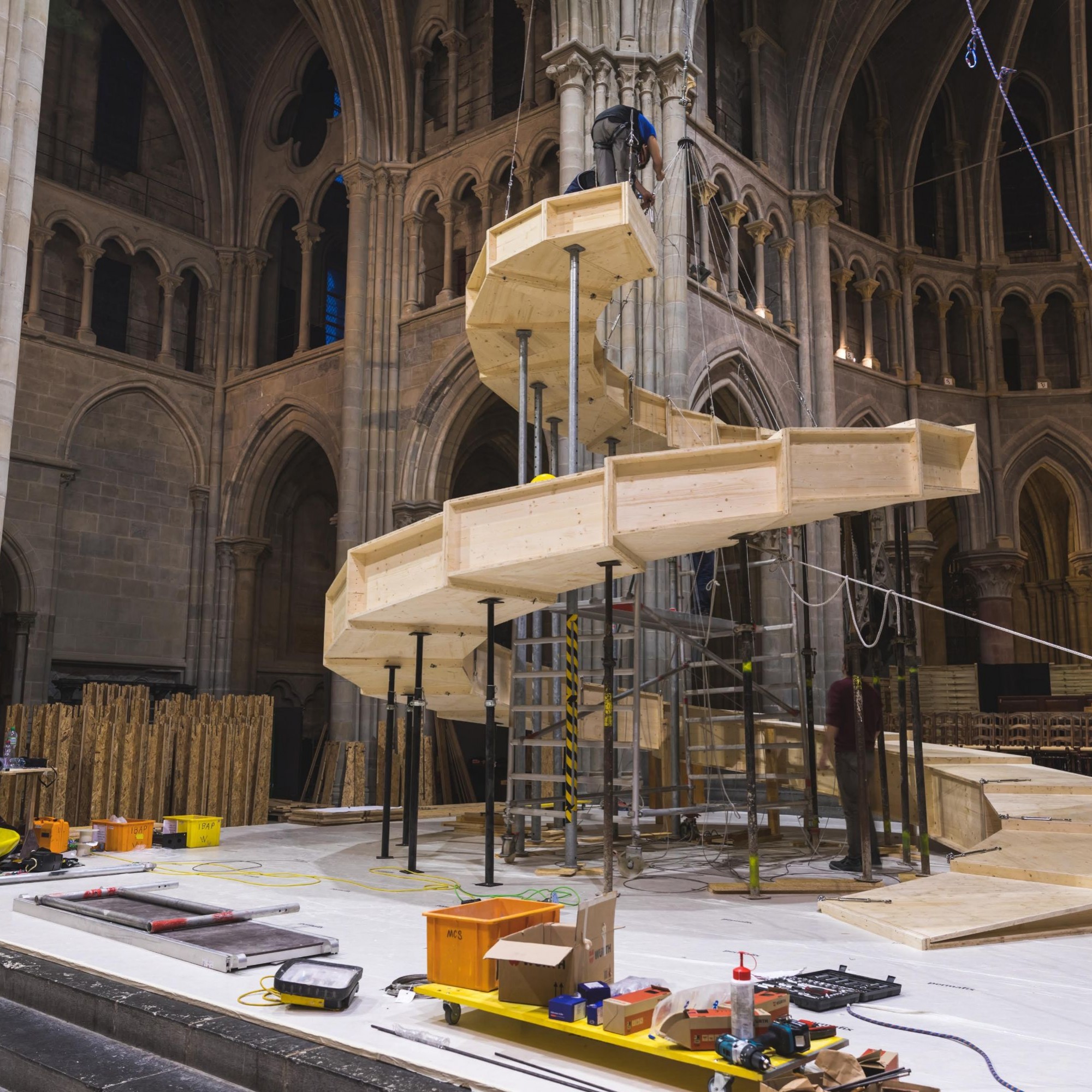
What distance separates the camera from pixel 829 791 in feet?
36.0

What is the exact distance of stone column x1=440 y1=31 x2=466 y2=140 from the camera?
2112 centimetres

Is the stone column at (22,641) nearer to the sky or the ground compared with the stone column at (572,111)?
nearer to the ground

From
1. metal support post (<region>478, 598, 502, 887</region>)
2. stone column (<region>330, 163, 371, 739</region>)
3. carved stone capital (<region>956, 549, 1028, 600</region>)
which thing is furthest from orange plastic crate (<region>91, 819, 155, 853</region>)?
carved stone capital (<region>956, 549, 1028, 600</region>)

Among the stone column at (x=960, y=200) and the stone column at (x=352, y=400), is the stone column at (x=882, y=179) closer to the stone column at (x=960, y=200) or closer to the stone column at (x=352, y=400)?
the stone column at (x=960, y=200)

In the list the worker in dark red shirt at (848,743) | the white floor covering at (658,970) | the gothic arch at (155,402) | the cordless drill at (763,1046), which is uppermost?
the gothic arch at (155,402)

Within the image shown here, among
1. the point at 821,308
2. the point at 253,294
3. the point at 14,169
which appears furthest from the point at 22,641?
the point at 821,308

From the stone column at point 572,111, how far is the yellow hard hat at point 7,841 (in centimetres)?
1195

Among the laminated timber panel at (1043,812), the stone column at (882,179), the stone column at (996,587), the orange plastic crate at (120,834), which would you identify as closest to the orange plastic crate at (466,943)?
the laminated timber panel at (1043,812)

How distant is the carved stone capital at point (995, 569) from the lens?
23.9 m

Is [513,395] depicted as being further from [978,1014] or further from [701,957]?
[978,1014]

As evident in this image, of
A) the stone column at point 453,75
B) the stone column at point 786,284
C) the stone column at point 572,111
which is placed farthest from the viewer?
the stone column at point 453,75

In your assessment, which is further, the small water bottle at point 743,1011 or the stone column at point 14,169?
the stone column at point 14,169

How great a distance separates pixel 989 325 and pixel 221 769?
67.3 feet

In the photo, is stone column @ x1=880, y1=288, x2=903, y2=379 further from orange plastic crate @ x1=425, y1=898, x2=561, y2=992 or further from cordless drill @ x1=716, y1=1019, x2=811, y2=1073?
cordless drill @ x1=716, y1=1019, x2=811, y2=1073
